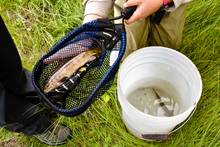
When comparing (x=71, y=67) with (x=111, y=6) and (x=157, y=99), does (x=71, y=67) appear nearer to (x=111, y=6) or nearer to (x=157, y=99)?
(x=111, y=6)

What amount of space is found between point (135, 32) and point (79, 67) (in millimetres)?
357

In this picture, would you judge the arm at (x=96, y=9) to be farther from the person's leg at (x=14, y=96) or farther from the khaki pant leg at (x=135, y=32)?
the person's leg at (x=14, y=96)

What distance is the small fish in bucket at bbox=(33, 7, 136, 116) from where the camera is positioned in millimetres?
1332

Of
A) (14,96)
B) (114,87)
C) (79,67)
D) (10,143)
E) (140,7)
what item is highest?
(140,7)

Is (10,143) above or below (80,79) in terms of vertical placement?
below

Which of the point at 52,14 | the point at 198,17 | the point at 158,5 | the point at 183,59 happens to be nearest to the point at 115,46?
the point at 158,5

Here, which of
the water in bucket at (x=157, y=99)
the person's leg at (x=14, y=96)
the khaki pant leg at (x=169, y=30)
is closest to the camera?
the person's leg at (x=14, y=96)

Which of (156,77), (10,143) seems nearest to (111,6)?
(156,77)

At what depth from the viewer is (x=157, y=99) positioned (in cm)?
177

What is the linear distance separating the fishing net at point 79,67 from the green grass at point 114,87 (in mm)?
339

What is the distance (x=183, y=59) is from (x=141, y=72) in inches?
8.1

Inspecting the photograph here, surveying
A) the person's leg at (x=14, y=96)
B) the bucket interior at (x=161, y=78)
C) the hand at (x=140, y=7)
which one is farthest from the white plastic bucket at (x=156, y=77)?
the person's leg at (x=14, y=96)

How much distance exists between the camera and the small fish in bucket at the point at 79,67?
1.33m

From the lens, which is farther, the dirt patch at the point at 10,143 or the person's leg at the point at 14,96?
the dirt patch at the point at 10,143
